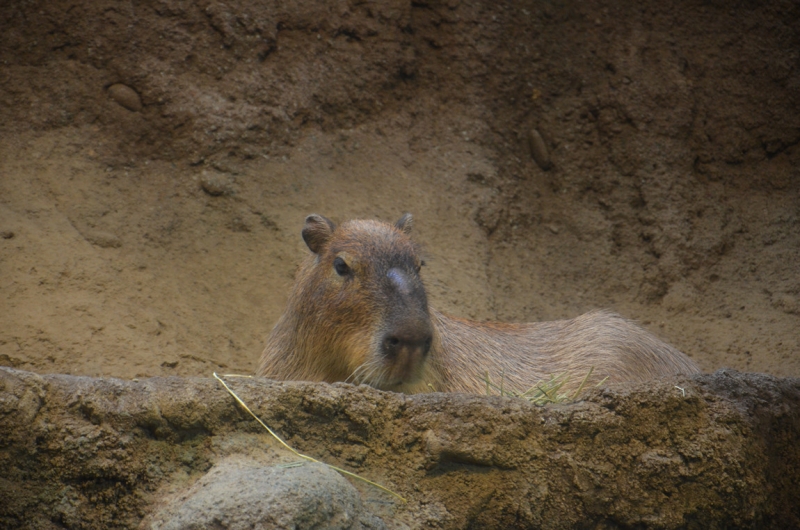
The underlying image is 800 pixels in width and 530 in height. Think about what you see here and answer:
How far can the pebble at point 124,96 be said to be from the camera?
8438mm

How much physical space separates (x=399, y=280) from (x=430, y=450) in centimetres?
189

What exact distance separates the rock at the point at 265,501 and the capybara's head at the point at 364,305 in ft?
5.54

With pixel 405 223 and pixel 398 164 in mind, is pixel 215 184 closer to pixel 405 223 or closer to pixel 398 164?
pixel 398 164

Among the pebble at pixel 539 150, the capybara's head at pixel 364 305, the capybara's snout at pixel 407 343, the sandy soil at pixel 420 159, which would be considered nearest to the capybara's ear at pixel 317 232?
the capybara's head at pixel 364 305

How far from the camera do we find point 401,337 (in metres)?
4.98

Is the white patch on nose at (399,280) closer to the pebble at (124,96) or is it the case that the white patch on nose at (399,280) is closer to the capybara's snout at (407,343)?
the capybara's snout at (407,343)

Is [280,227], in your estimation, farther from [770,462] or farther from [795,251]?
[770,462]

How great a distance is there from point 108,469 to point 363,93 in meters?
6.37

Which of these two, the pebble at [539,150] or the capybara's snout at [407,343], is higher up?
the pebble at [539,150]

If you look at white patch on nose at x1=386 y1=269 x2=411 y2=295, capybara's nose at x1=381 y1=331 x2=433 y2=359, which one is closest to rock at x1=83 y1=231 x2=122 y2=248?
white patch on nose at x1=386 y1=269 x2=411 y2=295

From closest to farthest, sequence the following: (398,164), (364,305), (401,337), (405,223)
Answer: (401,337), (364,305), (405,223), (398,164)

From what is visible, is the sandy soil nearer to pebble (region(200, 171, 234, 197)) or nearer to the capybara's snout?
pebble (region(200, 171, 234, 197))

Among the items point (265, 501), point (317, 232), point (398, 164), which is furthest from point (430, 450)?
point (398, 164)

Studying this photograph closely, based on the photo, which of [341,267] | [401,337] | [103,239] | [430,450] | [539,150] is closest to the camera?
[430,450]
